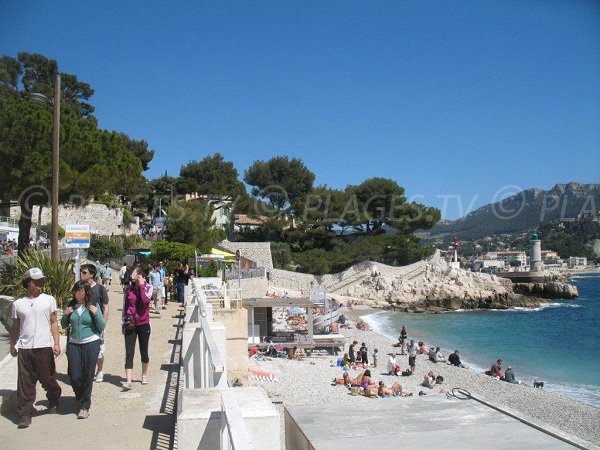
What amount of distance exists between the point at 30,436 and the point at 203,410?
2.68 meters

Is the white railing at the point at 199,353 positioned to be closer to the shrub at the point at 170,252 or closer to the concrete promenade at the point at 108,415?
the concrete promenade at the point at 108,415

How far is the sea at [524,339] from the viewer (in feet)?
82.2

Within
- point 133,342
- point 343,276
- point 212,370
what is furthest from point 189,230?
point 212,370

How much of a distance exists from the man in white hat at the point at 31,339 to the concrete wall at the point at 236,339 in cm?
334

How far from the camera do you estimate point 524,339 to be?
3550 centimetres

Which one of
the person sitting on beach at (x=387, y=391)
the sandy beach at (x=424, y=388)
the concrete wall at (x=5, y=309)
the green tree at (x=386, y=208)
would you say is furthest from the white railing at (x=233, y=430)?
the green tree at (x=386, y=208)

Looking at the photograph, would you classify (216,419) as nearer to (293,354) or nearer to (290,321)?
(293,354)

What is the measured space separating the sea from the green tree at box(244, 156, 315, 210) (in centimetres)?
2042

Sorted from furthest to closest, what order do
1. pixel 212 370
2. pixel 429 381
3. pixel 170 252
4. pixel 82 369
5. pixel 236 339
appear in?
pixel 170 252
pixel 429 381
pixel 236 339
pixel 82 369
pixel 212 370

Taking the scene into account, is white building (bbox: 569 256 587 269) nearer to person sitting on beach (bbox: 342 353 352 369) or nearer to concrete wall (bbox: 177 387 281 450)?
person sitting on beach (bbox: 342 353 352 369)

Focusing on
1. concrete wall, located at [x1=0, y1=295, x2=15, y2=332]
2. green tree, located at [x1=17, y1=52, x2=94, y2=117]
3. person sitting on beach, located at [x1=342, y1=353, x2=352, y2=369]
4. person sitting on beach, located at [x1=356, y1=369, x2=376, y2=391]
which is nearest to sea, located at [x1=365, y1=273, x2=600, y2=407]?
person sitting on beach, located at [x1=342, y1=353, x2=352, y2=369]

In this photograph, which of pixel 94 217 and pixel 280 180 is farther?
pixel 280 180

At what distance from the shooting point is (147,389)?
21.7 ft

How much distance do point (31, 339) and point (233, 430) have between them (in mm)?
3855
